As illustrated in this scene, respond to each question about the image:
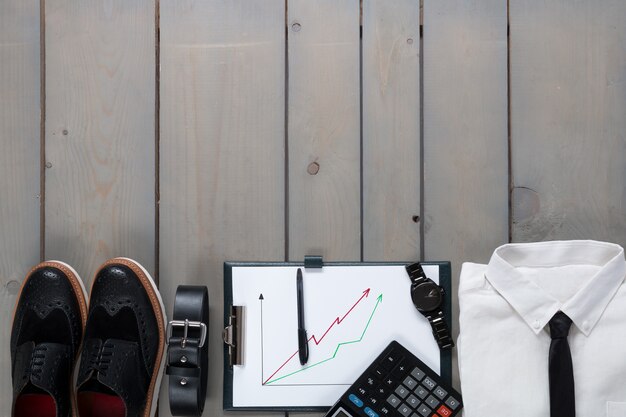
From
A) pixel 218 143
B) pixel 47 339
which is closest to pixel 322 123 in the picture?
pixel 218 143

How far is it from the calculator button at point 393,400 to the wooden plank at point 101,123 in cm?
38

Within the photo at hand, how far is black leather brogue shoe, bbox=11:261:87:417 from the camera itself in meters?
0.77

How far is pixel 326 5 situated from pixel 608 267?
514 mm

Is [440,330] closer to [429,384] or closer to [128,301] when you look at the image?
[429,384]

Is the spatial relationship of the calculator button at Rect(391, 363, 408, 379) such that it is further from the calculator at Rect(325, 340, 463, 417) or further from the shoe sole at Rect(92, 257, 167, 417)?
the shoe sole at Rect(92, 257, 167, 417)

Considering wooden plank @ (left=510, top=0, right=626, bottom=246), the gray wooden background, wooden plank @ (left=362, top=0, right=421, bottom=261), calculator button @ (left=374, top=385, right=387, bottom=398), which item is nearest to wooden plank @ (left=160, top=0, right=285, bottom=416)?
the gray wooden background

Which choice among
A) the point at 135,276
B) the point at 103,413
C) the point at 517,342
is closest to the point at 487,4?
the point at 517,342

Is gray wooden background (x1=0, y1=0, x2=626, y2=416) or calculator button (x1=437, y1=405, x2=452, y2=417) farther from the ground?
gray wooden background (x1=0, y1=0, x2=626, y2=416)

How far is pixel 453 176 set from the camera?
Answer: 810mm

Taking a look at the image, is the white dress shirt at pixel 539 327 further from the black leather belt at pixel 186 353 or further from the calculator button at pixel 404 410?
the black leather belt at pixel 186 353

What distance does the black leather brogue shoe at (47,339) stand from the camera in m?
0.77

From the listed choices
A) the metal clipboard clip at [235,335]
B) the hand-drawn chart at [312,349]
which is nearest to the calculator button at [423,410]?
the hand-drawn chart at [312,349]

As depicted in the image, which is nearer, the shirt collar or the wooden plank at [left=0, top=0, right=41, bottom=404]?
the shirt collar

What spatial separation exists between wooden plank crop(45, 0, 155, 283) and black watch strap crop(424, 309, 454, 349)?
41 cm
